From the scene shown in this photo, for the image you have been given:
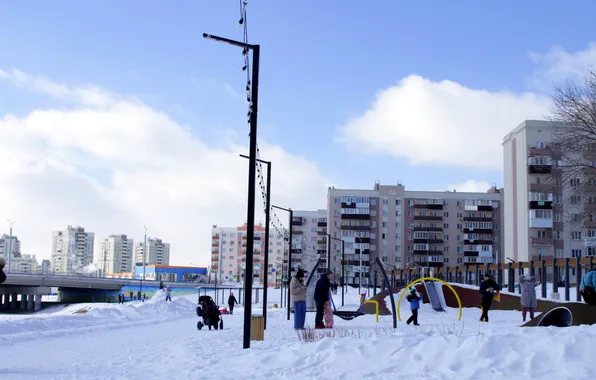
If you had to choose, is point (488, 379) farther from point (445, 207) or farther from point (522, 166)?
point (445, 207)

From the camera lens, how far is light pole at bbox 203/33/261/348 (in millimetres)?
13797

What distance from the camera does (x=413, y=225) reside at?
111 m

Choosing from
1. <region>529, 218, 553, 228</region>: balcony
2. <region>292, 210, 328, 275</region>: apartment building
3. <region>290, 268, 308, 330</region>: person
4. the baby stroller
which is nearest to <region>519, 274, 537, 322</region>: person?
<region>290, 268, 308, 330</region>: person

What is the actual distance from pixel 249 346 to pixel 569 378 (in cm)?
699

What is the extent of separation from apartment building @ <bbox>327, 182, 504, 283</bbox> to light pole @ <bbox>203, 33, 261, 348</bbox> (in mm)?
96907

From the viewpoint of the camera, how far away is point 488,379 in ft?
26.4

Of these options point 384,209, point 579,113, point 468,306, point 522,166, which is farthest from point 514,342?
point 384,209

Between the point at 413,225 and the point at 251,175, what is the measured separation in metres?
99.0

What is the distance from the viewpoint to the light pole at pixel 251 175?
1380 cm

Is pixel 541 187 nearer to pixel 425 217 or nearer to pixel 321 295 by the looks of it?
pixel 425 217

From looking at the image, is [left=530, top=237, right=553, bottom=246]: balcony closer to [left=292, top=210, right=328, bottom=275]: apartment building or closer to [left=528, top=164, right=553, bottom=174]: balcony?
[left=528, top=164, right=553, bottom=174]: balcony

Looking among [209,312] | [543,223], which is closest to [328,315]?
[209,312]

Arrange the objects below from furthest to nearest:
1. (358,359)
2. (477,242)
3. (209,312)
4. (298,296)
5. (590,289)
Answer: (477,242), (209,312), (298,296), (590,289), (358,359)

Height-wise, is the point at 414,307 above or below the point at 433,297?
above
